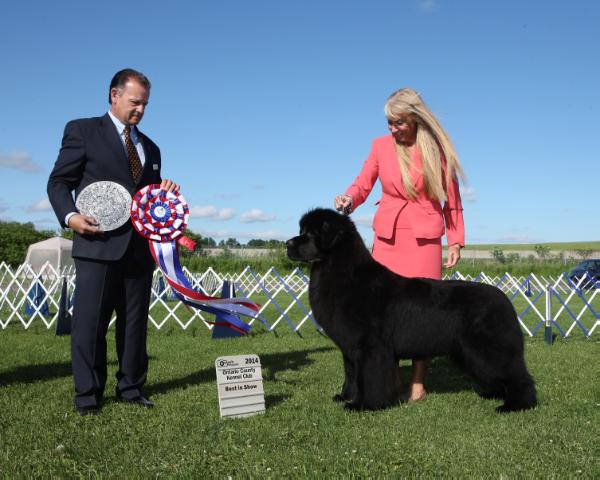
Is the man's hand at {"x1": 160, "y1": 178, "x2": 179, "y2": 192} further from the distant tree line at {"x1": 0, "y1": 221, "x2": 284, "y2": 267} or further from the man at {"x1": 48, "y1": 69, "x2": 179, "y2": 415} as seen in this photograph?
the distant tree line at {"x1": 0, "y1": 221, "x2": 284, "y2": 267}

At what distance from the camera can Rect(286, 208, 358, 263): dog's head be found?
152 inches

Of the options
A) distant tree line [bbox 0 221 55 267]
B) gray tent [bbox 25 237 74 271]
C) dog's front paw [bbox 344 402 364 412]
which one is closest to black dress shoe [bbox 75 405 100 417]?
dog's front paw [bbox 344 402 364 412]

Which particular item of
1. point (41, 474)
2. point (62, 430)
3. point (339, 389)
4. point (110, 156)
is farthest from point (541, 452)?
point (110, 156)

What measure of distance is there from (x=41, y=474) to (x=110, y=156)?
6.57ft

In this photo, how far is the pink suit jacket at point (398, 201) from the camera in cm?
429

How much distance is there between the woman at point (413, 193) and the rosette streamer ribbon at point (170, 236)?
3.78 feet

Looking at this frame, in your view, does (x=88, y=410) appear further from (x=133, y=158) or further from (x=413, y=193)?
(x=413, y=193)

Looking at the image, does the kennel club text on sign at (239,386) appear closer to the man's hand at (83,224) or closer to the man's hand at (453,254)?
the man's hand at (83,224)

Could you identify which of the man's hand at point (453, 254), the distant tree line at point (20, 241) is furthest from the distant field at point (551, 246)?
the man's hand at point (453, 254)

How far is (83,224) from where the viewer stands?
3.62m

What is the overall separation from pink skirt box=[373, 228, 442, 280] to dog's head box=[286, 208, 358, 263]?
59cm

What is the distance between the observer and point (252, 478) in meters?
2.66

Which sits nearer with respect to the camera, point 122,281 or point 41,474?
point 41,474

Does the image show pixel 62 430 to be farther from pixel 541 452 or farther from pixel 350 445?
pixel 541 452
